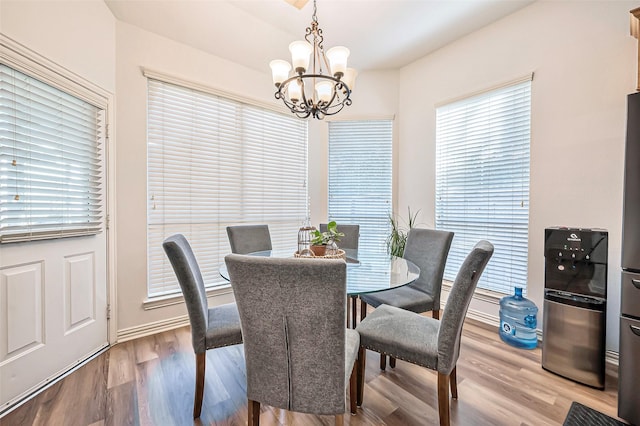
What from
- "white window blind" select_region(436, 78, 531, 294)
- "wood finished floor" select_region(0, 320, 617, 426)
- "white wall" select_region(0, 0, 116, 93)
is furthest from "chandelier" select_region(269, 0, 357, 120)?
"wood finished floor" select_region(0, 320, 617, 426)

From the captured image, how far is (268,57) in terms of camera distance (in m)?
3.01

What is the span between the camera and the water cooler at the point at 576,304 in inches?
68.2

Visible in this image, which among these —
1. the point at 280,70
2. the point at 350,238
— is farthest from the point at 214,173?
the point at 350,238

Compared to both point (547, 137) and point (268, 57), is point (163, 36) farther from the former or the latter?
point (547, 137)

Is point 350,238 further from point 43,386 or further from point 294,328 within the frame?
point 43,386

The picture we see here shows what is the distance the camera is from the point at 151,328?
8.16ft

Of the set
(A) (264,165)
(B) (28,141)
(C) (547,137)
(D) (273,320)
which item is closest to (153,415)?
(D) (273,320)

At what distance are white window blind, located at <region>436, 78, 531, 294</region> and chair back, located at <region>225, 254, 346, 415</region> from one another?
2363 millimetres

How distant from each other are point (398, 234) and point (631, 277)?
203cm

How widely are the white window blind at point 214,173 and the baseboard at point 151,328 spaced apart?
11.5 inches

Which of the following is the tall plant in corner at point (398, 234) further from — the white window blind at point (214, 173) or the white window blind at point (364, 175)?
the white window blind at point (214, 173)

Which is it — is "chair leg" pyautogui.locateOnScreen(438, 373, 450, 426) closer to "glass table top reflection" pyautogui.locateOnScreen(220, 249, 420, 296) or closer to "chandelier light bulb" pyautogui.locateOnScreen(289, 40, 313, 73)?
"glass table top reflection" pyautogui.locateOnScreen(220, 249, 420, 296)

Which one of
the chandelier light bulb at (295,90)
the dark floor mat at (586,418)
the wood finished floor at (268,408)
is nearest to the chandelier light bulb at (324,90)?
the chandelier light bulb at (295,90)

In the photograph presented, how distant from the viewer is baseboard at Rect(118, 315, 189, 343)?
2.35 m
